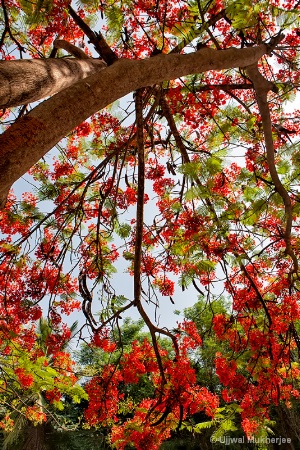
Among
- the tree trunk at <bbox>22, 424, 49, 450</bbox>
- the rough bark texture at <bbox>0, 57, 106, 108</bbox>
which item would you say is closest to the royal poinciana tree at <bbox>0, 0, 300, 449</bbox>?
the rough bark texture at <bbox>0, 57, 106, 108</bbox>

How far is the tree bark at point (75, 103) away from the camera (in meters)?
1.28

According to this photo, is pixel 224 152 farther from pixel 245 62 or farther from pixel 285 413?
pixel 285 413

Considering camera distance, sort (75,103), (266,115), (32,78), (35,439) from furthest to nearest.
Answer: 1. (35,439)
2. (266,115)
3. (32,78)
4. (75,103)

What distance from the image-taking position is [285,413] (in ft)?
42.6

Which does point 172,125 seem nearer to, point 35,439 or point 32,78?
point 32,78

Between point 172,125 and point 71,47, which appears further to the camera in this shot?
point 172,125

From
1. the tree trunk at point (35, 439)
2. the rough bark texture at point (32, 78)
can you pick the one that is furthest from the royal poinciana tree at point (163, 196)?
the tree trunk at point (35, 439)

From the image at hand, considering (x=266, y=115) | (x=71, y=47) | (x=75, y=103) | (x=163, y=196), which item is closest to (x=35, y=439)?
(x=163, y=196)

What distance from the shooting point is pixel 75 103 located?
5.36ft

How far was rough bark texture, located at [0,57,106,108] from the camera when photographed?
6.26ft

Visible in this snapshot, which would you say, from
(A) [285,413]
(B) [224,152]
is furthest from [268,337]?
(A) [285,413]

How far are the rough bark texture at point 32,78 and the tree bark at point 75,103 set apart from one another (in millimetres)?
448

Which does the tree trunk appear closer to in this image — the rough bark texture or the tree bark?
the rough bark texture

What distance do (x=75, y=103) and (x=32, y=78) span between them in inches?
26.6
